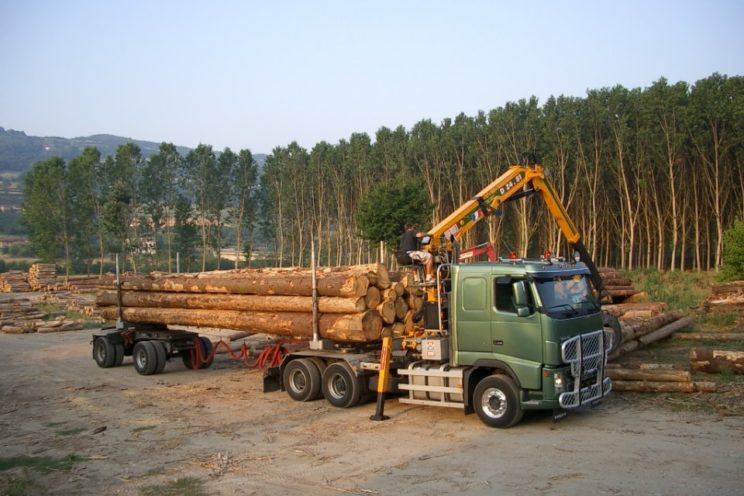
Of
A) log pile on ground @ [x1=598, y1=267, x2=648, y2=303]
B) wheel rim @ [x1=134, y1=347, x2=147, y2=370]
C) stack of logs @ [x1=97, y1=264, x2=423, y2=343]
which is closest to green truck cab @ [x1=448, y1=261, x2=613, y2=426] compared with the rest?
stack of logs @ [x1=97, y1=264, x2=423, y2=343]

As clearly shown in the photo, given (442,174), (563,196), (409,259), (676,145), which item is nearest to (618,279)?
(409,259)

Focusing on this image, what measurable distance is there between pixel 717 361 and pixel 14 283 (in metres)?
Result: 49.5

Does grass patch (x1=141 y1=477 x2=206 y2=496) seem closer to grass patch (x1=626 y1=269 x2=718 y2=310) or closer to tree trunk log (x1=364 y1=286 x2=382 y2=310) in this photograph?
tree trunk log (x1=364 y1=286 x2=382 y2=310)

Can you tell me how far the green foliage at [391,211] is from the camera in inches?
1697

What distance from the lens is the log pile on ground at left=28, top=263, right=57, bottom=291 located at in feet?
157

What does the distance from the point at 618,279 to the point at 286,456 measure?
18.3m

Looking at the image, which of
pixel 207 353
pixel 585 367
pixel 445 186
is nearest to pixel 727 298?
pixel 585 367

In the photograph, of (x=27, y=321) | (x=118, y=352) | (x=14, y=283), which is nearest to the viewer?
(x=118, y=352)

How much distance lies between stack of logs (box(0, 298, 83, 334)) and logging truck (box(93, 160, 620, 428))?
19.6m

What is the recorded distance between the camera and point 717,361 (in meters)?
13.8

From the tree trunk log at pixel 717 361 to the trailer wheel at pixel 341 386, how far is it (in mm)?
7083

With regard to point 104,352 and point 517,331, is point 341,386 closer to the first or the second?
point 517,331

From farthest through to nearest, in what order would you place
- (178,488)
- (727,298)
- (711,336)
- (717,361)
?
(727,298) → (711,336) → (717,361) → (178,488)

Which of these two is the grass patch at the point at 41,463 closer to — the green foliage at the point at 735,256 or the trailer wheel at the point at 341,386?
the trailer wheel at the point at 341,386
